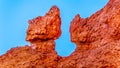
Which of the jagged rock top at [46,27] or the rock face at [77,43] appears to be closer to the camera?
the rock face at [77,43]

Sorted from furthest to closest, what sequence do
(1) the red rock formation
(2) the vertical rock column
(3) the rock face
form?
1. (2) the vertical rock column
2. (1) the red rock formation
3. (3) the rock face

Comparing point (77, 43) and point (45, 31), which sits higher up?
point (45, 31)

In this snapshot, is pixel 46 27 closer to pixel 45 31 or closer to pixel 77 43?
pixel 45 31

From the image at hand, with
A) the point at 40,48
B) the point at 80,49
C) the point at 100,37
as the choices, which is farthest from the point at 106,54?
the point at 40,48

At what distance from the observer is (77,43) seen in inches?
1067

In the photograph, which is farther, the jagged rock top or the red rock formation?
the jagged rock top

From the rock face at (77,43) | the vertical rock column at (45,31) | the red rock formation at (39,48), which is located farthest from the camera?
the vertical rock column at (45,31)

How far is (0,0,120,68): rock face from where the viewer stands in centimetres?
2306

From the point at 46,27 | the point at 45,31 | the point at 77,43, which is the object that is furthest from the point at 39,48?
the point at 77,43

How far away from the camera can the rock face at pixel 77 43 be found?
75.7ft

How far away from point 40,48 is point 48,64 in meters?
2.23

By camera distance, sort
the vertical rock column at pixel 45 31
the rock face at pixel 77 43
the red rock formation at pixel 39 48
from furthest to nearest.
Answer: the vertical rock column at pixel 45 31, the red rock formation at pixel 39 48, the rock face at pixel 77 43

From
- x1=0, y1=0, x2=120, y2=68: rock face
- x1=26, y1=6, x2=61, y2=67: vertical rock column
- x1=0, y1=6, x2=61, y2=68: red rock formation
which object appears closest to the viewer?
x1=0, y1=0, x2=120, y2=68: rock face

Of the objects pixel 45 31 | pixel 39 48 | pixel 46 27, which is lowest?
pixel 39 48
